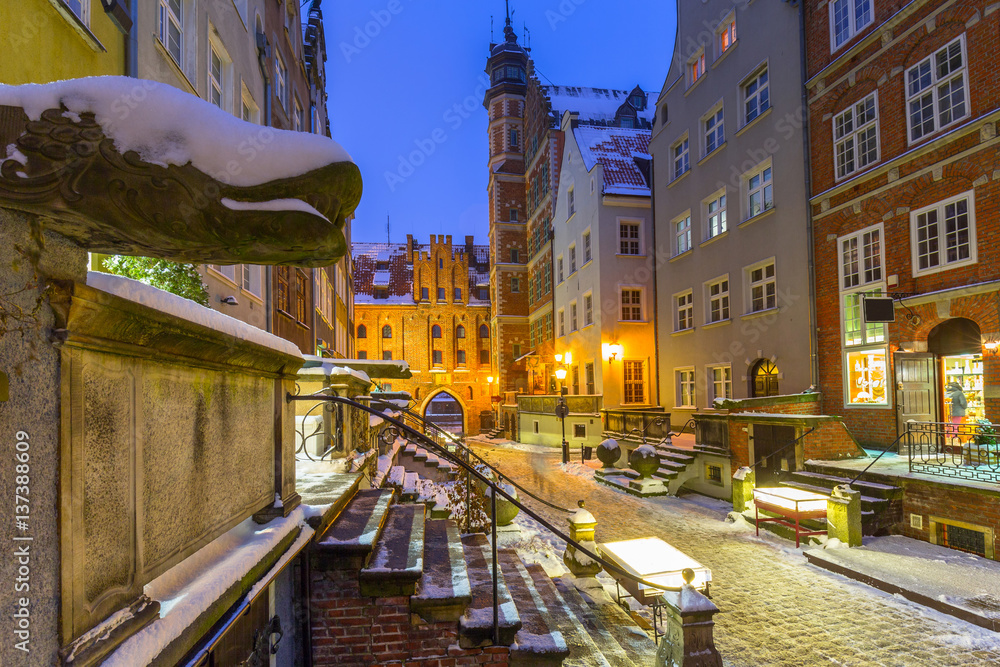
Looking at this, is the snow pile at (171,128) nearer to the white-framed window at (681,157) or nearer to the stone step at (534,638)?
the stone step at (534,638)

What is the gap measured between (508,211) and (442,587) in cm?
4093

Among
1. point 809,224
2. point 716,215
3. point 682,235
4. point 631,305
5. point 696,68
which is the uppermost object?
point 696,68

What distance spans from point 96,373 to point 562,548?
1003 cm

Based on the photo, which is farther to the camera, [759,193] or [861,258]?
[759,193]

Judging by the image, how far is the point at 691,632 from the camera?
529cm

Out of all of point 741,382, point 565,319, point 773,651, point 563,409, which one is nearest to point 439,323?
point 565,319

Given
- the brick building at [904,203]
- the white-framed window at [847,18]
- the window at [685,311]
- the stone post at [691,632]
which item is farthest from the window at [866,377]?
the stone post at [691,632]

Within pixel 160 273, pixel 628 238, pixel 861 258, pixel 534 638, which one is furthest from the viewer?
pixel 628 238

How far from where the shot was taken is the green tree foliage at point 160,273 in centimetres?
565

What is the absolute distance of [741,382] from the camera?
1898 centimetres

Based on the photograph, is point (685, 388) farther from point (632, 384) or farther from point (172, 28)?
point (172, 28)

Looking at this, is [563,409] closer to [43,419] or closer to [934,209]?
[934,209]

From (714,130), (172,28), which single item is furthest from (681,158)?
(172,28)

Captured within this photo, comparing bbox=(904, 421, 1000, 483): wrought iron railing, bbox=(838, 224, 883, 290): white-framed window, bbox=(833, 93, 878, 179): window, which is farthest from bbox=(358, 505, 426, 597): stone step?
bbox=(833, 93, 878, 179): window
